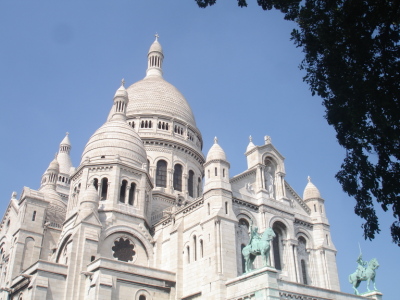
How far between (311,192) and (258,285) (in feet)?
52.2

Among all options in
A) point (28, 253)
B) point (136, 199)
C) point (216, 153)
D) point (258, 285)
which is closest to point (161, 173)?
point (136, 199)

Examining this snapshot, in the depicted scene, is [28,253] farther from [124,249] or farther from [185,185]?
[185,185]

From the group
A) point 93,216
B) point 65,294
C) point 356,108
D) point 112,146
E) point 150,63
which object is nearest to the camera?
point 356,108

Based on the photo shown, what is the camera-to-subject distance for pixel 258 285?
2845 centimetres

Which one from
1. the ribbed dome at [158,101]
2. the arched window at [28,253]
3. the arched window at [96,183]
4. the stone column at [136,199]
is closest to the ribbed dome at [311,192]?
the stone column at [136,199]

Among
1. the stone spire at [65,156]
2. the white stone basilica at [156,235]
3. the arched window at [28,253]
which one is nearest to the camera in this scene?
the white stone basilica at [156,235]

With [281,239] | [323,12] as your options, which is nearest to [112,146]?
[281,239]

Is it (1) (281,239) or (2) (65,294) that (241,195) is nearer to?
(1) (281,239)

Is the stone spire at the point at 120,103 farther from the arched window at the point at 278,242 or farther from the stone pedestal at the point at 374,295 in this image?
the stone pedestal at the point at 374,295

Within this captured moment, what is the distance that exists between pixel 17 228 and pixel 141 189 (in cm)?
1130

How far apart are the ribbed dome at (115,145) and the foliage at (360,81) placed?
92.3 feet

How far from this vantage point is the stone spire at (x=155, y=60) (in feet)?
209

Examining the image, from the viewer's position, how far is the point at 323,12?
1530 cm

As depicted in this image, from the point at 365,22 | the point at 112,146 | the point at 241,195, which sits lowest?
the point at 365,22
